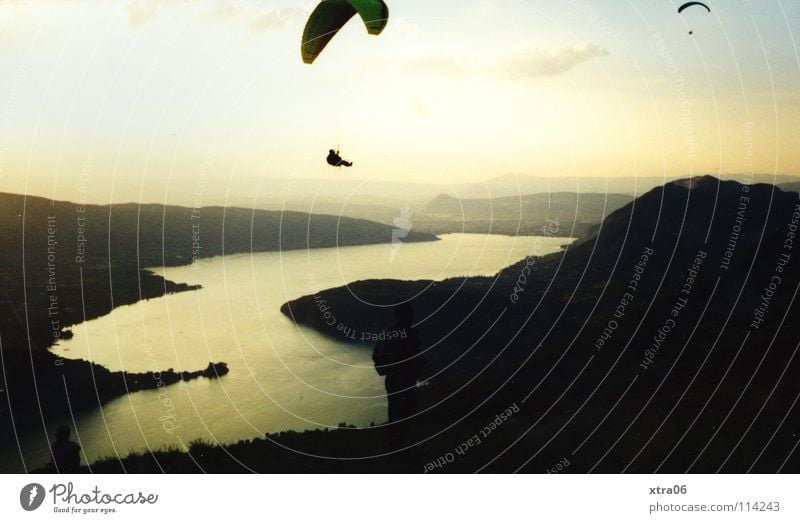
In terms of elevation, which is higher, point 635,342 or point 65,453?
point 635,342

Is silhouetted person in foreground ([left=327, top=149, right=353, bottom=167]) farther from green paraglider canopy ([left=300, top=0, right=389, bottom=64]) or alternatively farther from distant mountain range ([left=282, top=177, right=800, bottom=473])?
distant mountain range ([left=282, top=177, right=800, bottom=473])

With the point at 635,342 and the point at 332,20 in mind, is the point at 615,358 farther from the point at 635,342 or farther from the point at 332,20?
the point at 332,20

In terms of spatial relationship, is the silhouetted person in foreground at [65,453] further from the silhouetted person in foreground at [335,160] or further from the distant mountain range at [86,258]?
the silhouetted person in foreground at [335,160]

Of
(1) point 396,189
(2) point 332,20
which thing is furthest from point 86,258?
(2) point 332,20
